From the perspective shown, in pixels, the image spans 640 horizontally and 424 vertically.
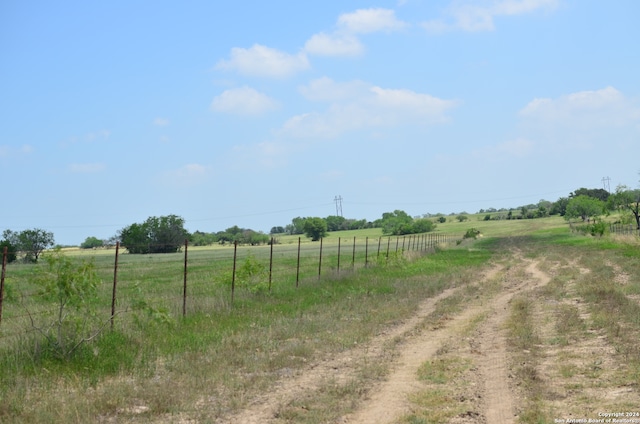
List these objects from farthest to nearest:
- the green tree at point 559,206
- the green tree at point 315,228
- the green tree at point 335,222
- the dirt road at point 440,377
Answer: the green tree at point 335,222
the green tree at point 559,206
the green tree at point 315,228
the dirt road at point 440,377

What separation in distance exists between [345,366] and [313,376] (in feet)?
2.80

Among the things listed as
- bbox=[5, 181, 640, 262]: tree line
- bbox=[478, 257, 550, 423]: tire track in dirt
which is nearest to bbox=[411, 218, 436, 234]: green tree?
bbox=[5, 181, 640, 262]: tree line

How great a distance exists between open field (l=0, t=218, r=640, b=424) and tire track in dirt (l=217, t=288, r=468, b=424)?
0.03 meters

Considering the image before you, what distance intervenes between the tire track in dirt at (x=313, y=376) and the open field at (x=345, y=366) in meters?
0.03

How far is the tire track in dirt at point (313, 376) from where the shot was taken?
24.1ft

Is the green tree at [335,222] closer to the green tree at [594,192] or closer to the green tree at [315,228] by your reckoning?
the green tree at [315,228]

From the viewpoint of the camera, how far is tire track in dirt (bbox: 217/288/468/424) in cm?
735

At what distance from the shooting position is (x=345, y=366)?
10.0m

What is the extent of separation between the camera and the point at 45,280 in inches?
404

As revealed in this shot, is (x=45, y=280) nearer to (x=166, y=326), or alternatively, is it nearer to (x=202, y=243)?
(x=166, y=326)

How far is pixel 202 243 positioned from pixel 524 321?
4496 inches

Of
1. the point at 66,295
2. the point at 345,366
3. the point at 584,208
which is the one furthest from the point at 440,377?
the point at 584,208

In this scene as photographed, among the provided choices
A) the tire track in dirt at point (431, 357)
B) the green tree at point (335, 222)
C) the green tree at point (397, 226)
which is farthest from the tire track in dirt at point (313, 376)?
the green tree at point (335, 222)

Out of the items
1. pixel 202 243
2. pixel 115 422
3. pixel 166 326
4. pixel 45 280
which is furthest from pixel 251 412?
pixel 202 243
